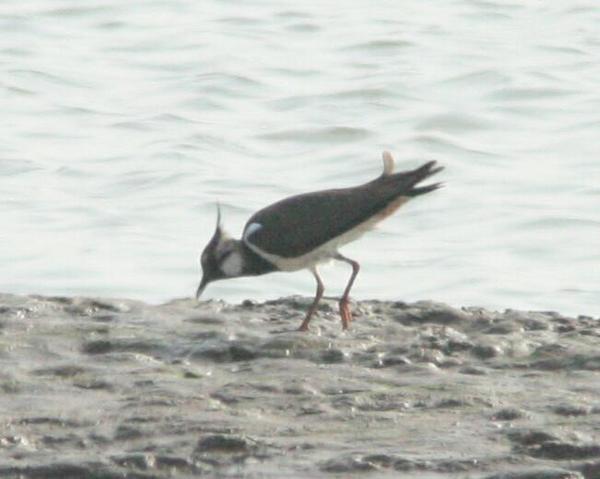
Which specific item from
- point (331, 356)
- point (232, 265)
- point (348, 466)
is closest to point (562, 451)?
point (348, 466)

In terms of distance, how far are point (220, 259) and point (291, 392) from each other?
2.46 metres

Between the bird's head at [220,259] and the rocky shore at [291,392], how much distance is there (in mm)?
370

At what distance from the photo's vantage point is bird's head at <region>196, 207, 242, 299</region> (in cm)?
945

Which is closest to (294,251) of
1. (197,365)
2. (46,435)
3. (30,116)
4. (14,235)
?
(197,365)

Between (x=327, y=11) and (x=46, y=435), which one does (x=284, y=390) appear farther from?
(x=327, y=11)

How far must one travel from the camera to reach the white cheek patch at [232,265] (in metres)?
9.42

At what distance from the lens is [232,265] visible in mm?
9500

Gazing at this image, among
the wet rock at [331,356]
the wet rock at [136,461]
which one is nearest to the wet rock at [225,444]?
the wet rock at [136,461]

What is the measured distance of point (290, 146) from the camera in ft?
54.9

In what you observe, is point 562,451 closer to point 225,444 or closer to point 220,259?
point 225,444

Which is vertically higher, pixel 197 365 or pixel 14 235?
pixel 197 365

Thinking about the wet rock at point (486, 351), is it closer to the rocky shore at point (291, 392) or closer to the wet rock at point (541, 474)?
the rocky shore at point (291, 392)

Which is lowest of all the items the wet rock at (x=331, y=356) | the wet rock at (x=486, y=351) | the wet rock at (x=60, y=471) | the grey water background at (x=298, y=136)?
the grey water background at (x=298, y=136)

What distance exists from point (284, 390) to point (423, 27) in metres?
14.4
